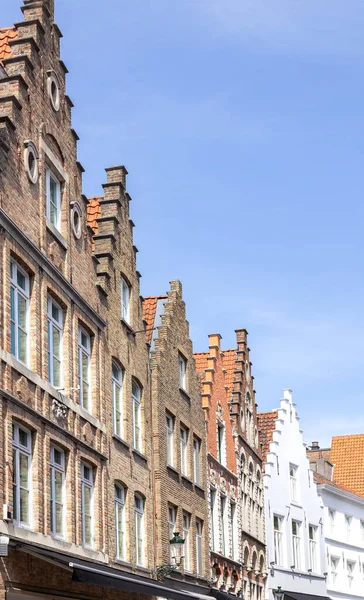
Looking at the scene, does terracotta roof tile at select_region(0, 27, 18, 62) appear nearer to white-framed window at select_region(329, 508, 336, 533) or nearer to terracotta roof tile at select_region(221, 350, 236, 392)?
terracotta roof tile at select_region(221, 350, 236, 392)

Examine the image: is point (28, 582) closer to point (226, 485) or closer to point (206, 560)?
point (206, 560)

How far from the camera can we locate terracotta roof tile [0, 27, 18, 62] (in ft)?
75.3

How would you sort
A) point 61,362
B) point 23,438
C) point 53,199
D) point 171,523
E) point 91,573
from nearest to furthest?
point 91,573
point 23,438
point 61,362
point 53,199
point 171,523

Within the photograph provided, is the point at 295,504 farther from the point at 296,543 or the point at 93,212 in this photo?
the point at 93,212

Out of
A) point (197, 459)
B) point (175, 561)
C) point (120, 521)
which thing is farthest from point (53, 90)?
point (197, 459)

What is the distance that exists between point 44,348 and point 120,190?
7999 millimetres

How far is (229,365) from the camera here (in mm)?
42781

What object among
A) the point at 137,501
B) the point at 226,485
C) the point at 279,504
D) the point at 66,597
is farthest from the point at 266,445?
the point at 66,597

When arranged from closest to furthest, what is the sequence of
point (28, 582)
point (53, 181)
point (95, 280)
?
1. point (28, 582)
2. point (53, 181)
3. point (95, 280)

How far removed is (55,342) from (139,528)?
7126 mm

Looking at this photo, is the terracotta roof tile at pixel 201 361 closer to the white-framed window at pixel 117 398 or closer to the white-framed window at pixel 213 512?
the white-framed window at pixel 213 512

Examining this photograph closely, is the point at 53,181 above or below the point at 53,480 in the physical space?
above

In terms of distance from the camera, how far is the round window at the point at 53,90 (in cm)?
2321

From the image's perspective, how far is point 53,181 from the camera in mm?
23141
